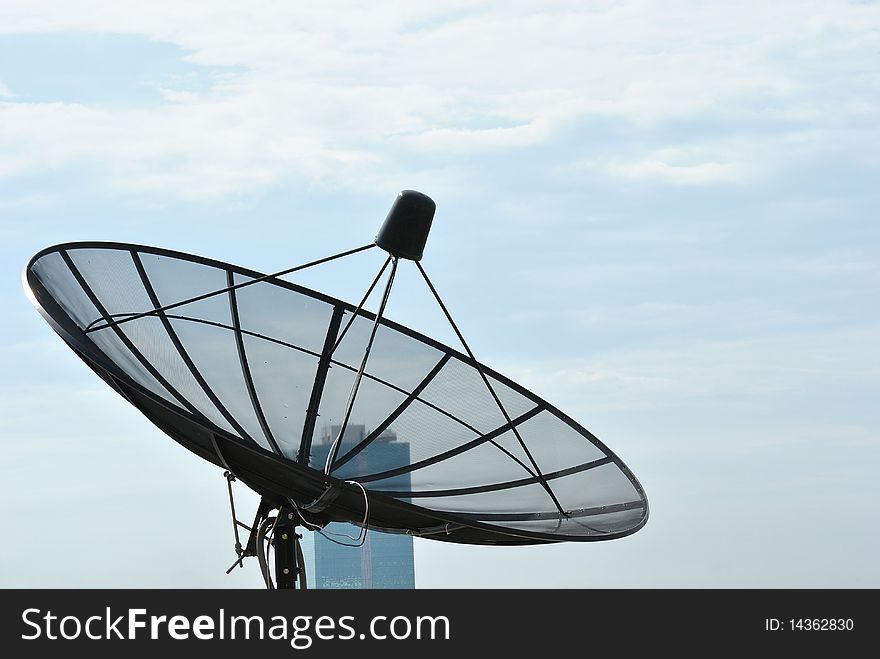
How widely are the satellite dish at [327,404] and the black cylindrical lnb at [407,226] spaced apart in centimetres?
1

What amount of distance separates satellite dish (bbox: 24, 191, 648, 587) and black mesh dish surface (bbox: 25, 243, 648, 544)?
0.06 feet

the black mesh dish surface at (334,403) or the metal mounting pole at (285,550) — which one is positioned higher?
the black mesh dish surface at (334,403)

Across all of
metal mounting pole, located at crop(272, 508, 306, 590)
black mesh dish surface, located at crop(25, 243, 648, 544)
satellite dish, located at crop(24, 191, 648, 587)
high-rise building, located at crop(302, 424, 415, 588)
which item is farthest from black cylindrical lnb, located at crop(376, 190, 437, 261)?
high-rise building, located at crop(302, 424, 415, 588)

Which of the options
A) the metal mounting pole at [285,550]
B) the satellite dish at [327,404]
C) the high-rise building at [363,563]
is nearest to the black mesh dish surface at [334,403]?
the satellite dish at [327,404]

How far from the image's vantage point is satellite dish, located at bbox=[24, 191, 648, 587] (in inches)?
352

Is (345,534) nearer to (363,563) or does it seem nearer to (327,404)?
(327,404)

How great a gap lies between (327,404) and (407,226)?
267 cm

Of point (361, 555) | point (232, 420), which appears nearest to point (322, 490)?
point (232, 420)

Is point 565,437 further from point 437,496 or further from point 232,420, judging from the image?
point 232,420

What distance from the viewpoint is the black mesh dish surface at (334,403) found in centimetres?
920

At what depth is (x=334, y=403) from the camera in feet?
38.2

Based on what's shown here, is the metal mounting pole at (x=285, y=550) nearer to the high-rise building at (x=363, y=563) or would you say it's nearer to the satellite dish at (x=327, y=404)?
the satellite dish at (x=327, y=404)

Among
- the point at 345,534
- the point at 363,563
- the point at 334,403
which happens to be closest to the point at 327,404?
the point at 334,403

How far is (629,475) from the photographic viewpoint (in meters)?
11.7
